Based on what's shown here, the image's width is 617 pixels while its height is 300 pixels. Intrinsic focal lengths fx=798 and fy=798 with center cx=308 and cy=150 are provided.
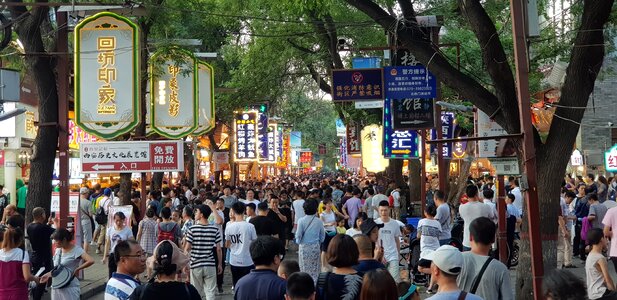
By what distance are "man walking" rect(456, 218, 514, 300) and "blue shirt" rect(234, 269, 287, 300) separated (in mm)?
1523

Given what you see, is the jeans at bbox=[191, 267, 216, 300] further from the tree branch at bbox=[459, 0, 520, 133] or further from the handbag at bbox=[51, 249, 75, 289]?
the tree branch at bbox=[459, 0, 520, 133]

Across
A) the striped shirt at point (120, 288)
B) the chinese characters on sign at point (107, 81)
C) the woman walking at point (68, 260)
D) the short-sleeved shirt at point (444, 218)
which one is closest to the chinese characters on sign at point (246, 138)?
the chinese characters on sign at point (107, 81)

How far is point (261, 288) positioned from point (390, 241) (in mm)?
5691

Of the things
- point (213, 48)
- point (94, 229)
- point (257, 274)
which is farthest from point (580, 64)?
point (213, 48)

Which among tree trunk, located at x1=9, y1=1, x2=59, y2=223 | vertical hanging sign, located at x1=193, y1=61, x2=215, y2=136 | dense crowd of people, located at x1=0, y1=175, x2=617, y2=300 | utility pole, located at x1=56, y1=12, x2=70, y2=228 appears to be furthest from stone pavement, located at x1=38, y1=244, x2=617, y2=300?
vertical hanging sign, located at x1=193, y1=61, x2=215, y2=136

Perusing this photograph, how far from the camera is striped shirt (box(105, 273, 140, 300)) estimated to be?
20.8 feet

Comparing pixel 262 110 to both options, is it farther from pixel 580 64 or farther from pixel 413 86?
pixel 580 64

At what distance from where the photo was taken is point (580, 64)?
10.3 m

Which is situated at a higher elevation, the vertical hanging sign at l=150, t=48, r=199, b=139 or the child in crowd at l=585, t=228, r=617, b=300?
the vertical hanging sign at l=150, t=48, r=199, b=139

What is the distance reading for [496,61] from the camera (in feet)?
34.6

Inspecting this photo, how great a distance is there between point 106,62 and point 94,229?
8466 millimetres

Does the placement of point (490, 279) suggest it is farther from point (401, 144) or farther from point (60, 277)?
point (401, 144)

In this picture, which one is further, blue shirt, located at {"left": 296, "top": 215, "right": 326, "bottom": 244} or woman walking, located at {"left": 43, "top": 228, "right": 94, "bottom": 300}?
blue shirt, located at {"left": 296, "top": 215, "right": 326, "bottom": 244}

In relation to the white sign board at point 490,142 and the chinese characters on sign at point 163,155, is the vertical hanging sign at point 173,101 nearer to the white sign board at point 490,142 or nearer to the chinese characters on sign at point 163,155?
the chinese characters on sign at point 163,155
